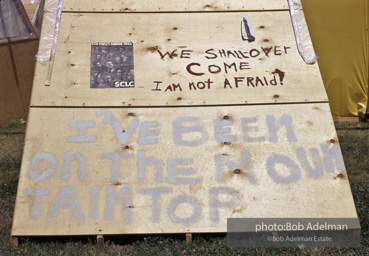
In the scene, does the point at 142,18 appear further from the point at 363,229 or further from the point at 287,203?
the point at 363,229

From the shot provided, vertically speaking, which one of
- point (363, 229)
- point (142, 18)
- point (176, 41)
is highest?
point (142, 18)

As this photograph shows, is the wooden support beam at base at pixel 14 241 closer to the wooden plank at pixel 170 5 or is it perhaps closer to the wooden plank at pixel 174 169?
the wooden plank at pixel 174 169

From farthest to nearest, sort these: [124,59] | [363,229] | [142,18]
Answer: [142,18]
[124,59]
[363,229]

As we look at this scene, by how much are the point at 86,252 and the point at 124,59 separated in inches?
88.2

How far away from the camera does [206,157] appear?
5051 millimetres

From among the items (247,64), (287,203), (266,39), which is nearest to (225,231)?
(287,203)

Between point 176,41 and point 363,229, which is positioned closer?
point 363,229

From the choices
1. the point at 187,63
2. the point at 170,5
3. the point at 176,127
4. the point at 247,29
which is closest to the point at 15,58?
the point at 170,5

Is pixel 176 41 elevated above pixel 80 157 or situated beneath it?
elevated above

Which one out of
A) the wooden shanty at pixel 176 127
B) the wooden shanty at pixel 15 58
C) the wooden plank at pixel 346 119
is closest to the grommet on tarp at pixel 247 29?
the wooden shanty at pixel 176 127

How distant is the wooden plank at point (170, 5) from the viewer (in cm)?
610

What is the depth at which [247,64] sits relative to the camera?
571cm

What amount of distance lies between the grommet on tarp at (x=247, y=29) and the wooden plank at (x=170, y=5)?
0.23 meters

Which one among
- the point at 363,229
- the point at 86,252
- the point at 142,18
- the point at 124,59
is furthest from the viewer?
the point at 142,18
